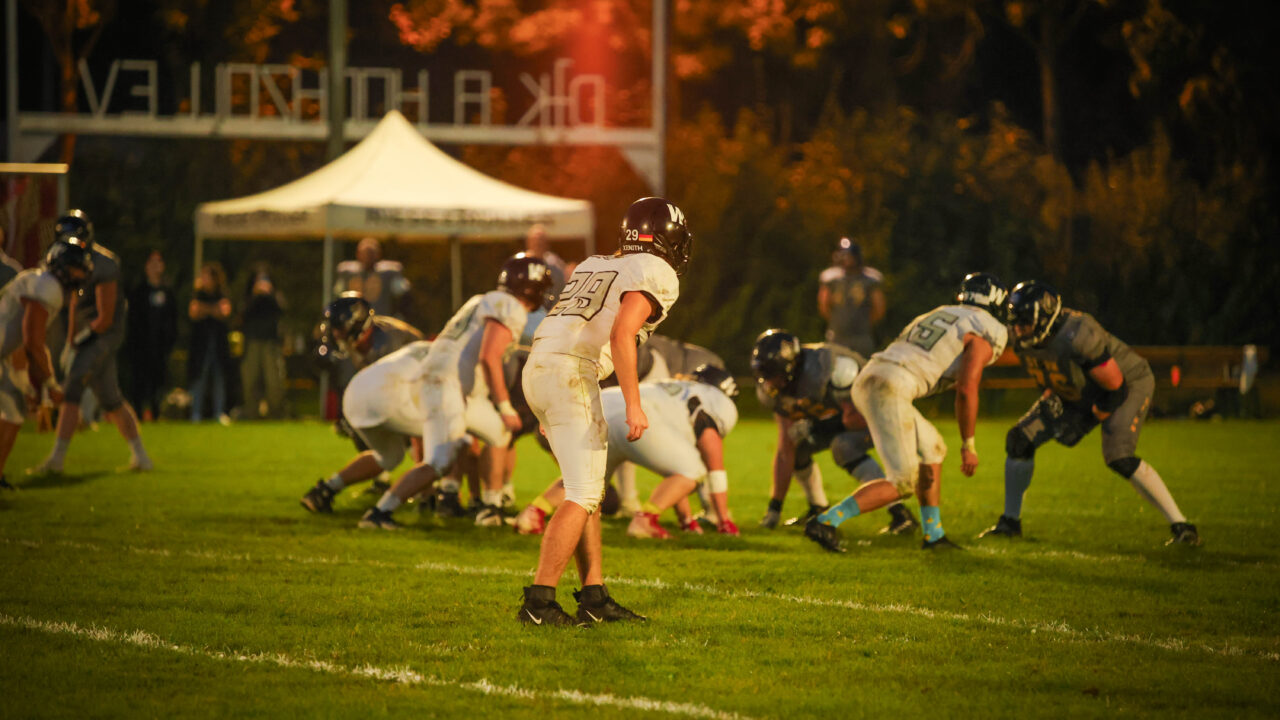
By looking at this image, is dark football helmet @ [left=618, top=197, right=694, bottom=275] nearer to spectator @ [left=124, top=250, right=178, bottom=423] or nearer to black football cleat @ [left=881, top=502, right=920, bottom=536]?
black football cleat @ [left=881, top=502, right=920, bottom=536]

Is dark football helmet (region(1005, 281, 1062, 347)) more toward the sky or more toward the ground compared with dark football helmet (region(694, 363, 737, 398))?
more toward the sky

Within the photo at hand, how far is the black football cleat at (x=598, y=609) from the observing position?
679 cm

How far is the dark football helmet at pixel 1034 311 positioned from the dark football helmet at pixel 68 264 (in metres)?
7.25

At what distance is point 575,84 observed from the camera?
1009 inches

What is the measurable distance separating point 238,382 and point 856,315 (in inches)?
350

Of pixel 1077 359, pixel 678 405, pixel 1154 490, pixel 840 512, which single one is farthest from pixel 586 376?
pixel 1154 490

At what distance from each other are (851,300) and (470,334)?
25.5 feet

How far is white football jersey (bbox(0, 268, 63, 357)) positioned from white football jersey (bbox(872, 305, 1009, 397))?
6.51 meters

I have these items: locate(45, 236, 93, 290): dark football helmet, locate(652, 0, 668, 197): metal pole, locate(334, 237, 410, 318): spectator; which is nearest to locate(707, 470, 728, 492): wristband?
locate(45, 236, 93, 290): dark football helmet

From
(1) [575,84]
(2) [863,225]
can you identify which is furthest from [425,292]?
(2) [863,225]

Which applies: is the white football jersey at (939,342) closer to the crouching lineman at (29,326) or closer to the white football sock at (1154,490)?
the white football sock at (1154,490)

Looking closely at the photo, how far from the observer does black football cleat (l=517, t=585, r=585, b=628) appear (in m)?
6.70

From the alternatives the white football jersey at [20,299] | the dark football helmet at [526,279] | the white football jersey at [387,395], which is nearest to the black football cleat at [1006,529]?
the dark football helmet at [526,279]

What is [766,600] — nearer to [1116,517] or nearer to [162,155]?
[1116,517]
